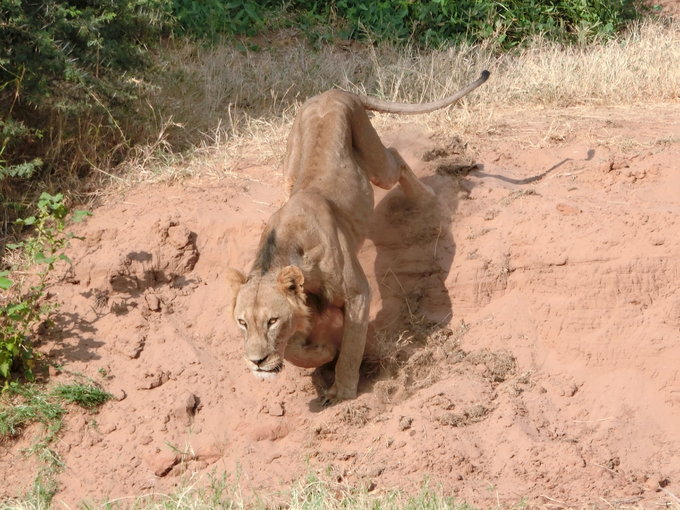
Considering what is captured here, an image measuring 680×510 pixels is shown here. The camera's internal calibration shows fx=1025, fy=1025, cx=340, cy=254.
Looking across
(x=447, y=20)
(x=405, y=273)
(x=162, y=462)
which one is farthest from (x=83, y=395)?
(x=447, y=20)

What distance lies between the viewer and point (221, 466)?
6.90 meters

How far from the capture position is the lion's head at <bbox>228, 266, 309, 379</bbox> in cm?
634

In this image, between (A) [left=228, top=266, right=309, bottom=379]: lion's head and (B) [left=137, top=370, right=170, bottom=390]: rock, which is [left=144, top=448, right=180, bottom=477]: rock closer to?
(B) [left=137, top=370, right=170, bottom=390]: rock

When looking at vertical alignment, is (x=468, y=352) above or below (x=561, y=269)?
below

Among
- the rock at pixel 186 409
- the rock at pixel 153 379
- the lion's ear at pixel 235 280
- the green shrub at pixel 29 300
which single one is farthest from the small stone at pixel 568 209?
the green shrub at pixel 29 300

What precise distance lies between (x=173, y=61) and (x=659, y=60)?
17.3ft

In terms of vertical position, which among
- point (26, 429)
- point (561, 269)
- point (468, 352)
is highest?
point (561, 269)

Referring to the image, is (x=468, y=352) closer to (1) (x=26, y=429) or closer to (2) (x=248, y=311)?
(2) (x=248, y=311)

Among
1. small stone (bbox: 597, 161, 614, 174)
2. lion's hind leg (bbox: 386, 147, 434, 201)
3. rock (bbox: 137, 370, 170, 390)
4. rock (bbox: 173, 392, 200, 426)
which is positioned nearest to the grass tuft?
rock (bbox: 137, 370, 170, 390)

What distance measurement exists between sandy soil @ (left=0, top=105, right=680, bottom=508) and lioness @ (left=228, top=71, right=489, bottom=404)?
38 cm

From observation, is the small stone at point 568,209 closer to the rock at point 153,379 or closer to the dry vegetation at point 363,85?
the dry vegetation at point 363,85

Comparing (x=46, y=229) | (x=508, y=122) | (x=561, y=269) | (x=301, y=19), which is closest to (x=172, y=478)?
(x=46, y=229)

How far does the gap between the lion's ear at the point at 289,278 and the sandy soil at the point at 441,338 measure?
3.20ft

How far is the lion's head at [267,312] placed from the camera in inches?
250
